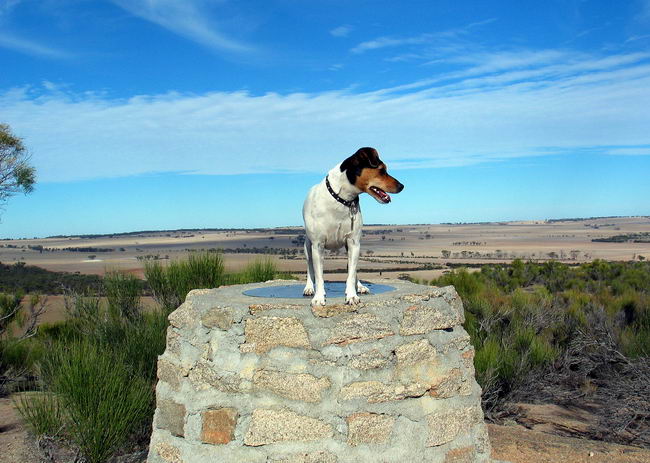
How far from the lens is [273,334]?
446 centimetres

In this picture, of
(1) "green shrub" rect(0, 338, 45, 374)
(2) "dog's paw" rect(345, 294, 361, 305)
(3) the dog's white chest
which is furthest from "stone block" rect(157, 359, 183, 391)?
(1) "green shrub" rect(0, 338, 45, 374)

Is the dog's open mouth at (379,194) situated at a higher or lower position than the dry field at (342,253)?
higher

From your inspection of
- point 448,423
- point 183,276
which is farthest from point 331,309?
point 183,276

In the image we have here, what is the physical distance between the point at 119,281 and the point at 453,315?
21.7ft

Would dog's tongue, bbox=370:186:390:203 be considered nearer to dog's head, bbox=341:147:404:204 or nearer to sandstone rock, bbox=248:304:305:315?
dog's head, bbox=341:147:404:204

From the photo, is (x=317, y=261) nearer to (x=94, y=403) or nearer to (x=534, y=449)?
(x=94, y=403)

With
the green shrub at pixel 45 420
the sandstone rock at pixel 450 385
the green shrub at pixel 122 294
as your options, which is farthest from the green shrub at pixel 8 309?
the sandstone rock at pixel 450 385

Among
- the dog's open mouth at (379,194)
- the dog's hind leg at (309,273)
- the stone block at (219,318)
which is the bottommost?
the stone block at (219,318)

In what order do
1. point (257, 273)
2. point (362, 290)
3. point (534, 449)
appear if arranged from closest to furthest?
point (362, 290) < point (534, 449) < point (257, 273)

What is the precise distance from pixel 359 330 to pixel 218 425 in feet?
4.04

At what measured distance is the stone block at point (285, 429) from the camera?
171 inches

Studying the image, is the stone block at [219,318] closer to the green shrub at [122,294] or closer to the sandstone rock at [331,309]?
the sandstone rock at [331,309]

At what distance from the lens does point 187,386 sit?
4.68 metres

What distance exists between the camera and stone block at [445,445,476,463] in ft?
15.4
